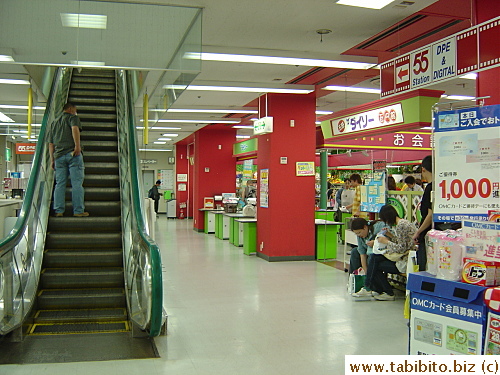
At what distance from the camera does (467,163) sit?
3283 mm

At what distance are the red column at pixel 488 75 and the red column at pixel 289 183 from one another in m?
5.47

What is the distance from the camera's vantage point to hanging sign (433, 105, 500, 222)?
3178 mm

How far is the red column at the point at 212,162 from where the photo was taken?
16.2m

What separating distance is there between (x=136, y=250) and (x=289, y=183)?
516cm

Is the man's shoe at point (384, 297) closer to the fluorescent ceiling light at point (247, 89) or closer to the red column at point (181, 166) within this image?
the fluorescent ceiling light at point (247, 89)

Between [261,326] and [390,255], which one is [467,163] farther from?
[390,255]

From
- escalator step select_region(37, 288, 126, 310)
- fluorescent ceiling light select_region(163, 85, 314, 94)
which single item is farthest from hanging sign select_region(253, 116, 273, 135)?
escalator step select_region(37, 288, 126, 310)

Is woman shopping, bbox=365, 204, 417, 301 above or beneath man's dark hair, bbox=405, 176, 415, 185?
beneath

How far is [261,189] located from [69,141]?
15.2 ft

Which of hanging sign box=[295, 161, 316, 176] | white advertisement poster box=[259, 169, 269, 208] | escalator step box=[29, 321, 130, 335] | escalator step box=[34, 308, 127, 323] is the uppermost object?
hanging sign box=[295, 161, 316, 176]

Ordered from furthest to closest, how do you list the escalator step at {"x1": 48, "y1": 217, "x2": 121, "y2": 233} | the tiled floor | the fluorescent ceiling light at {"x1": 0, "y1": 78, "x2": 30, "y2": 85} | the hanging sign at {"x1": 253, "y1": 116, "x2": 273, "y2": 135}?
1. the hanging sign at {"x1": 253, "y1": 116, "x2": 273, "y2": 135}
2. the fluorescent ceiling light at {"x1": 0, "y1": 78, "x2": 30, "y2": 85}
3. the escalator step at {"x1": 48, "y1": 217, "x2": 121, "y2": 233}
4. the tiled floor

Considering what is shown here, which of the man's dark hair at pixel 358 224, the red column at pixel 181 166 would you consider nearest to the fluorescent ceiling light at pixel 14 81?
the man's dark hair at pixel 358 224

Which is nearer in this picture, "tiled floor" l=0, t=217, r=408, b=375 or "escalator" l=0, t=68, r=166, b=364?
"tiled floor" l=0, t=217, r=408, b=375

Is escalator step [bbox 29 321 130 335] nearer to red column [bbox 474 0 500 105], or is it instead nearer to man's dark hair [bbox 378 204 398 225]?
man's dark hair [bbox 378 204 398 225]
